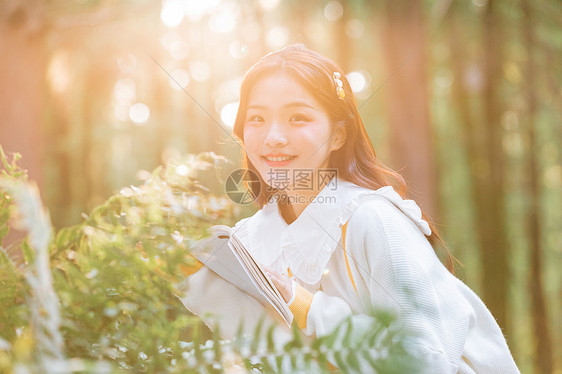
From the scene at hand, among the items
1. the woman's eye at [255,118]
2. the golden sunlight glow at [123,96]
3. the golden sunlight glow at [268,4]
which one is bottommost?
the golden sunlight glow at [123,96]

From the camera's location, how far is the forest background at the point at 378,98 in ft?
10.2

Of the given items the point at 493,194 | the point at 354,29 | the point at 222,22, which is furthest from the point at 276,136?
the point at 493,194

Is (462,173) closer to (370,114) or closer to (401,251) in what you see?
(370,114)

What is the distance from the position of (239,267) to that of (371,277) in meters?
0.30

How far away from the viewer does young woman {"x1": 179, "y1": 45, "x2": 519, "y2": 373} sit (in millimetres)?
946

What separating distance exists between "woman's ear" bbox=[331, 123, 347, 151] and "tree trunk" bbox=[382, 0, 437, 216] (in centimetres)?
215

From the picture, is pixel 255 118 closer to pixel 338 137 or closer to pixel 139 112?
pixel 338 137

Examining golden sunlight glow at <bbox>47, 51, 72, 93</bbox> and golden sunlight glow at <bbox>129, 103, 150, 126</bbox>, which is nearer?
golden sunlight glow at <bbox>47, 51, 72, 93</bbox>

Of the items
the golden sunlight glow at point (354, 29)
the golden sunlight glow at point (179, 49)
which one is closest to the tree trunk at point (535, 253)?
the golden sunlight glow at point (354, 29)

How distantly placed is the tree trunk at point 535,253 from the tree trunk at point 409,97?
2093mm

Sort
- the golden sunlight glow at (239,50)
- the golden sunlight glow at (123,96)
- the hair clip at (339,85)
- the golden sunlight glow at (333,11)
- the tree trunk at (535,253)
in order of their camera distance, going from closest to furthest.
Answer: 1. the hair clip at (339,85)
2. the golden sunlight glow at (239,50)
3. the golden sunlight glow at (333,11)
4. the tree trunk at (535,253)
5. the golden sunlight glow at (123,96)

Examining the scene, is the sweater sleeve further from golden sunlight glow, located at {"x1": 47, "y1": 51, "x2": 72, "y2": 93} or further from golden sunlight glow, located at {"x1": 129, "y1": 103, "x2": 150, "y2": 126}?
golden sunlight glow, located at {"x1": 129, "y1": 103, "x2": 150, "y2": 126}

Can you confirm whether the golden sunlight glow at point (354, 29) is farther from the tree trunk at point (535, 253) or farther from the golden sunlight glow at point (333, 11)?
the tree trunk at point (535, 253)

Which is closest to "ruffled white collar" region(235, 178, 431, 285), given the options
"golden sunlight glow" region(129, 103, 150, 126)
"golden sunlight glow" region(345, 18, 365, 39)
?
"golden sunlight glow" region(345, 18, 365, 39)
